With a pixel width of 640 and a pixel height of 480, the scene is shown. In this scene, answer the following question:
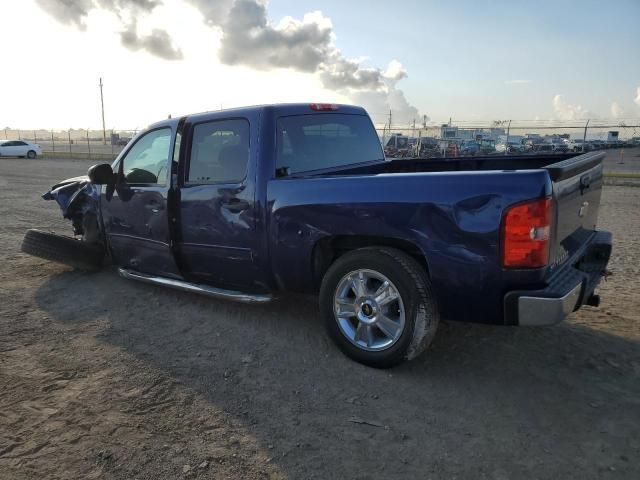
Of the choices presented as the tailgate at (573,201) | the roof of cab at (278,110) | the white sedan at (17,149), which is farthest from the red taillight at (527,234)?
the white sedan at (17,149)

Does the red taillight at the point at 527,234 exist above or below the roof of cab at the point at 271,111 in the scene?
below

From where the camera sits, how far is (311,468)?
2.43 meters

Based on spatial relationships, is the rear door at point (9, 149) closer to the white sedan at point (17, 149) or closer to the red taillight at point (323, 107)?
the white sedan at point (17, 149)

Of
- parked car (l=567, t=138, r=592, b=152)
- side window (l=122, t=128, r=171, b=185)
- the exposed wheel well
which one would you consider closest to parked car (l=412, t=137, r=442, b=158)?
parked car (l=567, t=138, r=592, b=152)

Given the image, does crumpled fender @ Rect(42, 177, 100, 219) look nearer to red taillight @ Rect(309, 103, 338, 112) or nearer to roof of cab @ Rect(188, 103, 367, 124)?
roof of cab @ Rect(188, 103, 367, 124)

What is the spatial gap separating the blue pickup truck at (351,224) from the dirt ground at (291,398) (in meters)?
0.38

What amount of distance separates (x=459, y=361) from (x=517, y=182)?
4.76ft

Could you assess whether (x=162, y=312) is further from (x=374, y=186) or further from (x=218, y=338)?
(x=374, y=186)

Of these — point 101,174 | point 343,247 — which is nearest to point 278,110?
point 343,247

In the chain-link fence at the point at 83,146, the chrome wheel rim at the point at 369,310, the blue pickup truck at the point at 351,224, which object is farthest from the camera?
the chain-link fence at the point at 83,146

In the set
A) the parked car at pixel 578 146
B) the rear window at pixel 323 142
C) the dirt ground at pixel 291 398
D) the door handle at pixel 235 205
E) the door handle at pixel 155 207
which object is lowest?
the dirt ground at pixel 291 398

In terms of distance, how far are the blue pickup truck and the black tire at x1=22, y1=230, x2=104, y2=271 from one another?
42cm

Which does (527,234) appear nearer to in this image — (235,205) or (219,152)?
(235,205)

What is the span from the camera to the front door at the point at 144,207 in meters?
4.56
